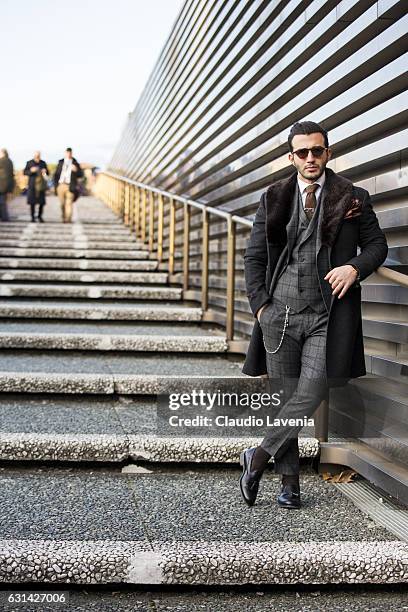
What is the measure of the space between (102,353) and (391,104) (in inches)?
108

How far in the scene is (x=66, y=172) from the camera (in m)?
13.8

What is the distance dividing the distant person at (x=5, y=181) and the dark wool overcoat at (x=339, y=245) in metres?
Result: 10.3

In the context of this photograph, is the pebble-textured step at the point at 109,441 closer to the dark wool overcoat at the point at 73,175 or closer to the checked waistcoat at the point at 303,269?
the checked waistcoat at the point at 303,269

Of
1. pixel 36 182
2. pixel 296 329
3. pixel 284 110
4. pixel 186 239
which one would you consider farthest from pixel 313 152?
pixel 36 182

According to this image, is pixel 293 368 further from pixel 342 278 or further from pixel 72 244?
pixel 72 244

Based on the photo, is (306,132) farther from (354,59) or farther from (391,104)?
(354,59)

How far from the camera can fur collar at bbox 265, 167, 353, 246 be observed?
3.05 metres

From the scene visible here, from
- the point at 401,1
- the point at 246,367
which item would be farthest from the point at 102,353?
the point at 401,1

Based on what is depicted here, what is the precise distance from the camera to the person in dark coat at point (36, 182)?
530 inches

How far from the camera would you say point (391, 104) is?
3.43 meters

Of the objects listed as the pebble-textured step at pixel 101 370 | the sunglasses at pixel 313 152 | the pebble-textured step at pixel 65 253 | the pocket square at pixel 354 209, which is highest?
the sunglasses at pixel 313 152

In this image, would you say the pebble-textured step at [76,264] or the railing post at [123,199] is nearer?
the pebble-textured step at [76,264]

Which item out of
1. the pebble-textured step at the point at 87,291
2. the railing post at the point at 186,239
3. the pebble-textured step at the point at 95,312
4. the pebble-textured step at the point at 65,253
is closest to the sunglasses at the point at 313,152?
the pebble-textured step at the point at 95,312

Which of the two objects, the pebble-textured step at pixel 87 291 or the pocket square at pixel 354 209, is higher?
the pocket square at pixel 354 209
